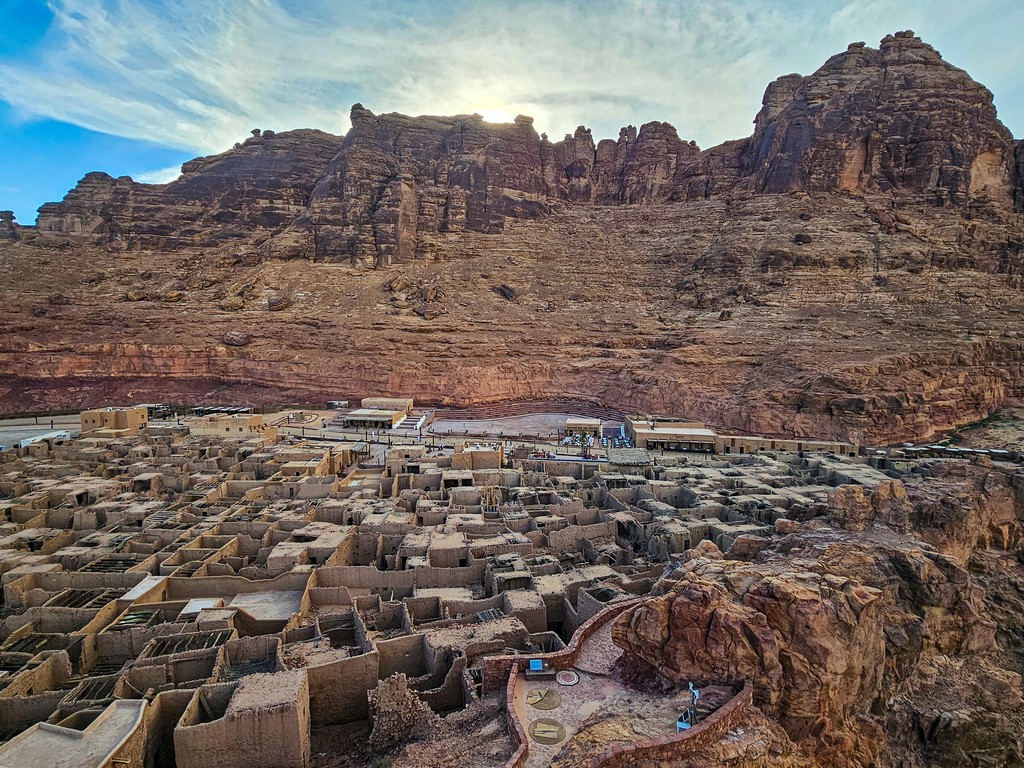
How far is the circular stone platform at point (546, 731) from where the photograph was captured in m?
8.66

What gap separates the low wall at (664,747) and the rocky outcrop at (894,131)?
198ft

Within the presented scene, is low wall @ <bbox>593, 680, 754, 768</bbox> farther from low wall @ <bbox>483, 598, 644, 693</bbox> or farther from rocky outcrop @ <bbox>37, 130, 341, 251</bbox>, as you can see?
rocky outcrop @ <bbox>37, 130, 341, 251</bbox>

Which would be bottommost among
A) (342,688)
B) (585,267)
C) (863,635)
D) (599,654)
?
(342,688)

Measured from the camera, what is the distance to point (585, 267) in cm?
5962

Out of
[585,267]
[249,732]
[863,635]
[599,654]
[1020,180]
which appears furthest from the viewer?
[585,267]

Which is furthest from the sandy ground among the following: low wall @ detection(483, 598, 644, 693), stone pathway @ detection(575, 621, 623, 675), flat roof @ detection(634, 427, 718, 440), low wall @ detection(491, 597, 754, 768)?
low wall @ detection(483, 598, 644, 693)

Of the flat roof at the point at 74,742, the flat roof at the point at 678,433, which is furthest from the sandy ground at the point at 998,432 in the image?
the flat roof at the point at 74,742

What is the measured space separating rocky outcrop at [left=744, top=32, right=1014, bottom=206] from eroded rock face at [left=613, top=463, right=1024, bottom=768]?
163ft

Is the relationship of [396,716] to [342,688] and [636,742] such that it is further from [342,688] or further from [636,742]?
[636,742]

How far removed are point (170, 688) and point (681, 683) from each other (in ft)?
30.4

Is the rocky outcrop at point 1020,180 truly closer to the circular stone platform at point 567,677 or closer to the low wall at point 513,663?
the low wall at point 513,663

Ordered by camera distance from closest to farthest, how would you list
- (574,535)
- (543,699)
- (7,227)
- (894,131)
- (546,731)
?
(546,731) → (543,699) → (574,535) → (894,131) → (7,227)

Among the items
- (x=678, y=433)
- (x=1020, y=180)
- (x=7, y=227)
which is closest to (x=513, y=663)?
(x=678, y=433)

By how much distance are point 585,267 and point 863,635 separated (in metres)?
52.4
